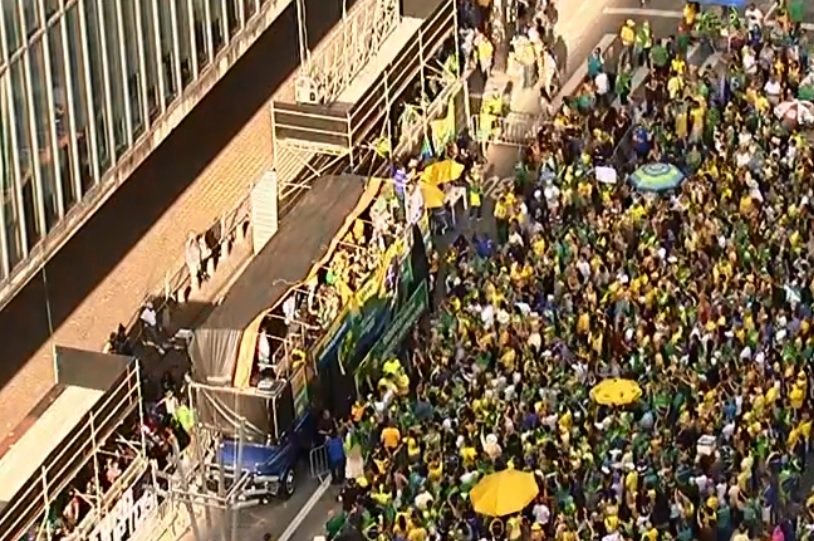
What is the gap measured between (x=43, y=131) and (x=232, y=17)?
9.59 meters

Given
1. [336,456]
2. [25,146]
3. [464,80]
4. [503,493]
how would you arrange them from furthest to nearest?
[464,80] → [25,146] → [336,456] → [503,493]

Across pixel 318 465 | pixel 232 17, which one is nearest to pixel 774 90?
pixel 232 17

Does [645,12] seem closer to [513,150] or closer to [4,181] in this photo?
[513,150]

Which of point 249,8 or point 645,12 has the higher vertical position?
point 249,8

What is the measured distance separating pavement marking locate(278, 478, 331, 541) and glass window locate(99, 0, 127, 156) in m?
11.7

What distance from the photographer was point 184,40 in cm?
7475

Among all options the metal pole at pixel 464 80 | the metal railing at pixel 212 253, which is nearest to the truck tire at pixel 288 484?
the metal railing at pixel 212 253

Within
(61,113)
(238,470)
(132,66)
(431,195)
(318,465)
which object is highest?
(132,66)

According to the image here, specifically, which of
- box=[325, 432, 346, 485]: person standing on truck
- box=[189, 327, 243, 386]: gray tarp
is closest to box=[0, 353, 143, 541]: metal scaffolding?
box=[189, 327, 243, 386]: gray tarp

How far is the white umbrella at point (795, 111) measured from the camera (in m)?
74.7

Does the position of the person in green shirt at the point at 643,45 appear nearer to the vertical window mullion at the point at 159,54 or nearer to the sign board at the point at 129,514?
the vertical window mullion at the point at 159,54

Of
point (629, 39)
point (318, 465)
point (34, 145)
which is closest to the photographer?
point (318, 465)

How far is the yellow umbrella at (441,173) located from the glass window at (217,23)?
7134 mm

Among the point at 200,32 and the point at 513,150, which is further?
the point at 513,150
